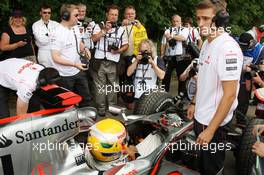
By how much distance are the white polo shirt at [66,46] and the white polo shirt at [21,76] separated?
4.27 ft

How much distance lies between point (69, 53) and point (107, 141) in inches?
102

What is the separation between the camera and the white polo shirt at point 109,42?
264 inches

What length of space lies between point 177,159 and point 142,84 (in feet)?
6.41

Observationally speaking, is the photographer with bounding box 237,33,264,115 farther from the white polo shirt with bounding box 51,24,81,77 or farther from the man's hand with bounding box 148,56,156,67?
the white polo shirt with bounding box 51,24,81,77

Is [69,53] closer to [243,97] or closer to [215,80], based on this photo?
[243,97]

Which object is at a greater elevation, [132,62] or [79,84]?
[132,62]

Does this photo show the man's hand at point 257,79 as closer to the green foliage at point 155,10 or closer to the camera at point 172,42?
the camera at point 172,42

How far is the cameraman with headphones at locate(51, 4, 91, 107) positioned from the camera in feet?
17.0

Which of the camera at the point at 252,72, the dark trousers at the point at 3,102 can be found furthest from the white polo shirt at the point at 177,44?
the dark trousers at the point at 3,102

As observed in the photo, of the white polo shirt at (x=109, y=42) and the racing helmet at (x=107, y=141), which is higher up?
the white polo shirt at (x=109, y=42)

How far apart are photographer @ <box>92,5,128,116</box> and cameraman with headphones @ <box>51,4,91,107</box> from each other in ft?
3.28

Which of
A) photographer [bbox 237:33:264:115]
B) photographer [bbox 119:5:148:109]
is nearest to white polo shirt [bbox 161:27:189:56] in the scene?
photographer [bbox 119:5:148:109]

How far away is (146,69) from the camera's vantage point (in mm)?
6078

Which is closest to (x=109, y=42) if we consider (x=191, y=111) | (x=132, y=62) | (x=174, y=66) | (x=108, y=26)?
(x=108, y=26)
